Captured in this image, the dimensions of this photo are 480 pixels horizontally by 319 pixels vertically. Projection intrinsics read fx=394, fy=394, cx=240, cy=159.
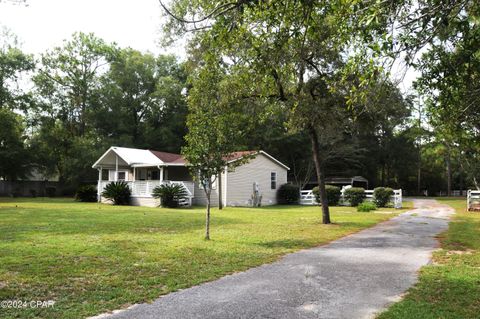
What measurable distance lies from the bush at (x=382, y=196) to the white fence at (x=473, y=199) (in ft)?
14.5

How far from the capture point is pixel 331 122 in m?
14.5

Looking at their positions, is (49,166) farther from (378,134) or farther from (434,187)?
(434,187)

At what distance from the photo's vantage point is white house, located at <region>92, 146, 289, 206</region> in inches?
1029

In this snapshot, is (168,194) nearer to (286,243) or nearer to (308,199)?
(308,199)

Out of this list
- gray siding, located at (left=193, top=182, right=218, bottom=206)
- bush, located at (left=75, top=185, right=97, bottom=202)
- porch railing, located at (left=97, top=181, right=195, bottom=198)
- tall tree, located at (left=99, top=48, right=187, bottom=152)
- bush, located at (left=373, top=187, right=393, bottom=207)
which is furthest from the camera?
tall tree, located at (left=99, top=48, right=187, bottom=152)

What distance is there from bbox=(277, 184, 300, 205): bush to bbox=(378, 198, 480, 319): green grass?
21259 millimetres

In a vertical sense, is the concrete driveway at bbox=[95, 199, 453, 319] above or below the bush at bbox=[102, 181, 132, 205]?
below

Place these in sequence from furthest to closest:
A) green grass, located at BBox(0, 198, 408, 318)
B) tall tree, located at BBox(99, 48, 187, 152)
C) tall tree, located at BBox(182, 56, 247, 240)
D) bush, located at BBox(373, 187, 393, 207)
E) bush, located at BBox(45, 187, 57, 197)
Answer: tall tree, located at BBox(99, 48, 187, 152)
bush, located at BBox(45, 187, 57, 197)
bush, located at BBox(373, 187, 393, 207)
tall tree, located at BBox(182, 56, 247, 240)
green grass, located at BBox(0, 198, 408, 318)

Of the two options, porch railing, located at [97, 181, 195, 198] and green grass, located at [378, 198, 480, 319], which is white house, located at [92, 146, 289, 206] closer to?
porch railing, located at [97, 181, 195, 198]

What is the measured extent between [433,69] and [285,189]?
22359 millimetres

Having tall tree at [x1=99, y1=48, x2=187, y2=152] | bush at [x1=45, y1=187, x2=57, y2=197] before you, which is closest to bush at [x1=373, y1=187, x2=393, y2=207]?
tall tree at [x1=99, y1=48, x2=187, y2=152]

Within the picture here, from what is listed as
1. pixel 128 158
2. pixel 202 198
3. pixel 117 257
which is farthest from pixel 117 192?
pixel 117 257

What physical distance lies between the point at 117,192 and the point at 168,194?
13.4 feet

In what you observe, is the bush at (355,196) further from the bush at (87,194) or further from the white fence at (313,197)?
the bush at (87,194)
